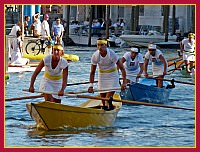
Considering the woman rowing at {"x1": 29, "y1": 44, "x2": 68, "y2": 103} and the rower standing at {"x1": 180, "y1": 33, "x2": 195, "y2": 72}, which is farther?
the rower standing at {"x1": 180, "y1": 33, "x2": 195, "y2": 72}

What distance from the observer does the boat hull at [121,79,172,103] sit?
56.6 ft

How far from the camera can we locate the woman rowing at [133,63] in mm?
16953

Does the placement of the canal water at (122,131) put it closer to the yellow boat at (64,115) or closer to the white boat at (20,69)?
the yellow boat at (64,115)

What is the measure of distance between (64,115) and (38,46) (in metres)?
14.8

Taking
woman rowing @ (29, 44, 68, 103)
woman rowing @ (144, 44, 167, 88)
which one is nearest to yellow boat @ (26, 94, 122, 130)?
woman rowing @ (29, 44, 68, 103)

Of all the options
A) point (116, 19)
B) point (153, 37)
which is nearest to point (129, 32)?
point (153, 37)

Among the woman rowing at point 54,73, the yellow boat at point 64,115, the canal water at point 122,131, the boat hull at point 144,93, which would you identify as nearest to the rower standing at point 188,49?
the canal water at point 122,131

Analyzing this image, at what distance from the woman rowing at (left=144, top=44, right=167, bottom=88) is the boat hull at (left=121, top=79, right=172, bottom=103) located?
25cm

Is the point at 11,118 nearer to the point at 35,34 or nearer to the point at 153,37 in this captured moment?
the point at 35,34

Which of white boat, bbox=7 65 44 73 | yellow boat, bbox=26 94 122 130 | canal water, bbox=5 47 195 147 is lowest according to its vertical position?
canal water, bbox=5 47 195 147

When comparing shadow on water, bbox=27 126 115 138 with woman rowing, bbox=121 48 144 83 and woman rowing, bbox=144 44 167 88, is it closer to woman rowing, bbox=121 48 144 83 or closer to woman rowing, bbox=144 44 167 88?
woman rowing, bbox=121 48 144 83

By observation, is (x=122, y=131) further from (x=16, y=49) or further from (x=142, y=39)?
(x=142, y=39)

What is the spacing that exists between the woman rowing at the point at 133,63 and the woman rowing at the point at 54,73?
3.90m

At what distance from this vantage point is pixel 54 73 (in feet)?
42.8
